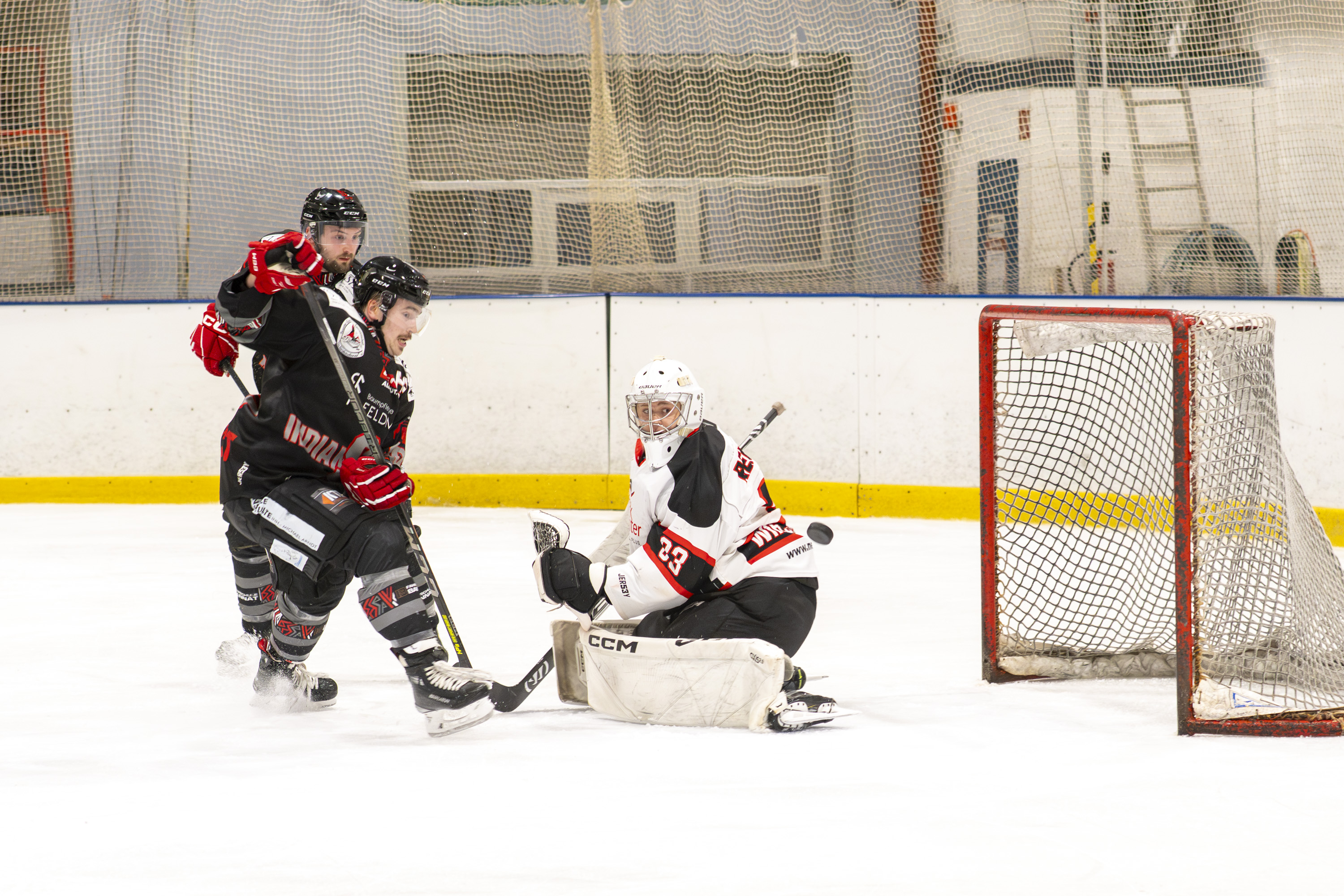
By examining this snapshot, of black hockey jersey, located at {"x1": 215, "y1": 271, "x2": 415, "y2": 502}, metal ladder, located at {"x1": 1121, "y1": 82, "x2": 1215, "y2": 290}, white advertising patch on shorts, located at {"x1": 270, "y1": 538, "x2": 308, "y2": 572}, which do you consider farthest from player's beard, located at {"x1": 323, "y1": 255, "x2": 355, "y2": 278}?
metal ladder, located at {"x1": 1121, "y1": 82, "x2": 1215, "y2": 290}

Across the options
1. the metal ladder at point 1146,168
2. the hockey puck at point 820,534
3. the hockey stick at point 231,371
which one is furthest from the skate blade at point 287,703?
the metal ladder at point 1146,168

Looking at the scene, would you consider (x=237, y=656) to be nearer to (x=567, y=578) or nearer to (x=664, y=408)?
(x=567, y=578)

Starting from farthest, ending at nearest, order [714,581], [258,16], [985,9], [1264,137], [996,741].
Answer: [258,16], [985,9], [1264,137], [714,581], [996,741]

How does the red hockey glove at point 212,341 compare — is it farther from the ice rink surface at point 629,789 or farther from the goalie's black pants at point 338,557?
the ice rink surface at point 629,789

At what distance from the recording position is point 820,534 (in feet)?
9.53

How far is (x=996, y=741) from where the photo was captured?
2.50 m

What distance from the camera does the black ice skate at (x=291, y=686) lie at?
9.16 feet

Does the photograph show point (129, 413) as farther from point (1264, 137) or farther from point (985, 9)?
point (1264, 137)

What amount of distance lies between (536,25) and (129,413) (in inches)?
103

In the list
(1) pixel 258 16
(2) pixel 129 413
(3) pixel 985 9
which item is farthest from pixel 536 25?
(2) pixel 129 413

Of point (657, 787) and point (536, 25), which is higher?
point (536, 25)

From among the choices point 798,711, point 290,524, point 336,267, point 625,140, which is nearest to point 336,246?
point 336,267

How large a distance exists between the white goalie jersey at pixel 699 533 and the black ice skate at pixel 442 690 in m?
0.30

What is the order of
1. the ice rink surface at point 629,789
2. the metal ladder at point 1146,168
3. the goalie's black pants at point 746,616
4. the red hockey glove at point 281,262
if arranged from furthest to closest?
1. the metal ladder at point 1146,168
2. the goalie's black pants at point 746,616
3. the red hockey glove at point 281,262
4. the ice rink surface at point 629,789
